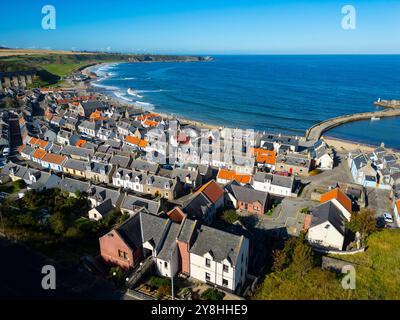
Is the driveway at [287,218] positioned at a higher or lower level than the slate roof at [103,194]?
lower

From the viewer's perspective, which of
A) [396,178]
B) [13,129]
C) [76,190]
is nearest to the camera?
[76,190]

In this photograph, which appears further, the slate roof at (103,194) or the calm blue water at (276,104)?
the calm blue water at (276,104)

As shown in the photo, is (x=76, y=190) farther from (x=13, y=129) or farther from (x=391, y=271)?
(x=13, y=129)

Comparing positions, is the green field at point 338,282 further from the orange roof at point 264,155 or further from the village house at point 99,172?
the village house at point 99,172

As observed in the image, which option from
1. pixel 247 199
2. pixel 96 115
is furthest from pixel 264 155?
pixel 96 115

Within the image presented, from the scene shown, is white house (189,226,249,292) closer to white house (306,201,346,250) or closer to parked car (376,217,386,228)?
white house (306,201,346,250)

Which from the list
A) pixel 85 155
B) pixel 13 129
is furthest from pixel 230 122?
pixel 13 129

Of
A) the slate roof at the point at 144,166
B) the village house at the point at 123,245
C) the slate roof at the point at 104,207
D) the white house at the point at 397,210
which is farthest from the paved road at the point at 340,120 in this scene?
the village house at the point at 123,245
